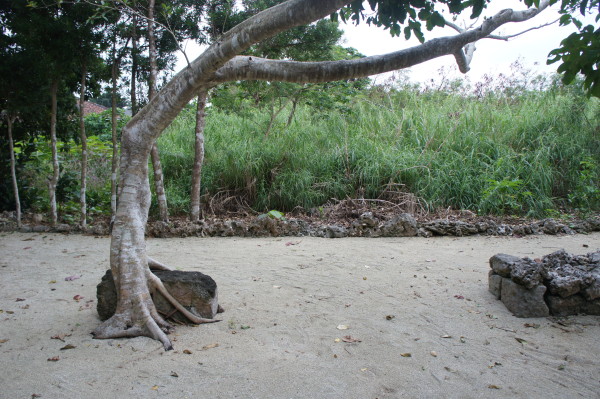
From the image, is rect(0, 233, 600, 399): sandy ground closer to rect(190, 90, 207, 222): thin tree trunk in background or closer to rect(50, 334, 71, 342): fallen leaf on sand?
rect(50, 334, 71, 342): fallen leaf on sand

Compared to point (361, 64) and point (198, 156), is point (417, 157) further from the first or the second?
point (361, 64)

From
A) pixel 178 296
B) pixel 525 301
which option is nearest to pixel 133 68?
pixel 178 296

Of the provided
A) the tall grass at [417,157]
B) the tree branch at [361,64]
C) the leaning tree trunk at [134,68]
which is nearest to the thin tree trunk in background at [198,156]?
the tall grass at [417,157]

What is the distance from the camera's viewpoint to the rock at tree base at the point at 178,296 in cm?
315

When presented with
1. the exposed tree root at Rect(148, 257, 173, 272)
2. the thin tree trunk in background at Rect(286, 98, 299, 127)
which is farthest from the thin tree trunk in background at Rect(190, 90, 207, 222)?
the exposed tree root at Rect(148, 257, 173, 272)

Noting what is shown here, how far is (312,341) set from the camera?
2.97 meters

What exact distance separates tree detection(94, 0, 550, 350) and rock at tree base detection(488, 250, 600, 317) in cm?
176

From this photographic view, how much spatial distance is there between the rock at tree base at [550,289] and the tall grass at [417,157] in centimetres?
Result: 361

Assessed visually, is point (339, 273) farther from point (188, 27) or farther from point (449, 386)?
point (188, 27)

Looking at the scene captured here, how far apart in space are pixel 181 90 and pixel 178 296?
1.54 metres

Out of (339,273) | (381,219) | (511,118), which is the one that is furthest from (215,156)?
(511,118)

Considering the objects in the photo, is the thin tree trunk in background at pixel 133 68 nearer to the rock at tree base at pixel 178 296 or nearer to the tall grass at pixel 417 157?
the tall grass at pixel 417 157

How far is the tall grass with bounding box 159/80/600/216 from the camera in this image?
7.32 m

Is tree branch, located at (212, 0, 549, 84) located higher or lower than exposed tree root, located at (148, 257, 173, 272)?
higher
